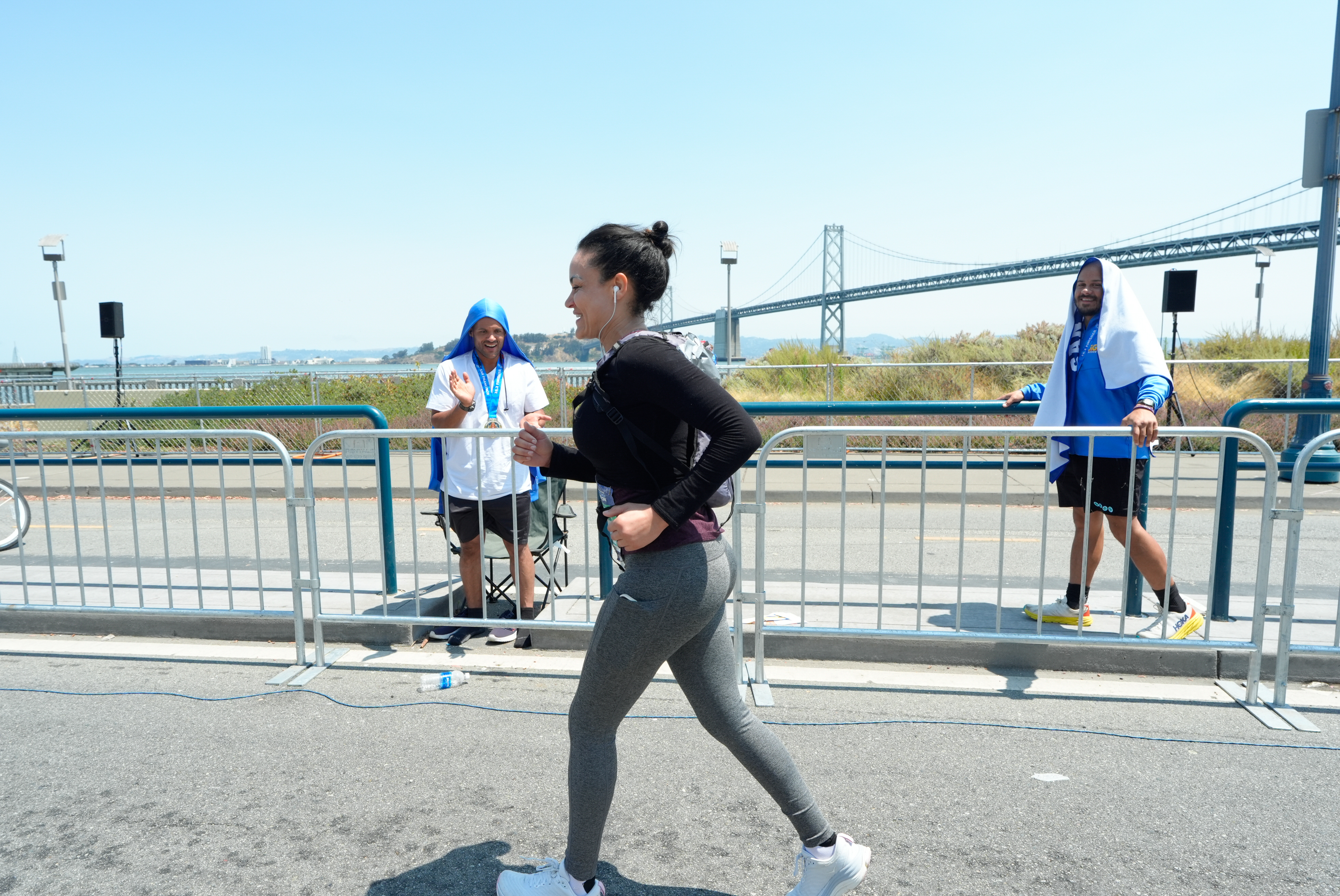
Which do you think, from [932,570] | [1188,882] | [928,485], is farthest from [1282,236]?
[1188,882]


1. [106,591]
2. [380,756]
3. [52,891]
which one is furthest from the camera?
[106,591]

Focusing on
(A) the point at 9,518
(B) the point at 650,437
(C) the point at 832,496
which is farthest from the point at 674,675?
(C) the point at 832,496

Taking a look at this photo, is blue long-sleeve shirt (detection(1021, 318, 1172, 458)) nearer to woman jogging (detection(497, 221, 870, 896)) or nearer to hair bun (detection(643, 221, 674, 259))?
woman jogging (detection(497, 221, 870, 896))

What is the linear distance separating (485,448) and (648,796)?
2.28m

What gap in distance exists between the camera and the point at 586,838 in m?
2.48

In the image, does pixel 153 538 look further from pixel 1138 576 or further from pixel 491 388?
pixel 1138 576

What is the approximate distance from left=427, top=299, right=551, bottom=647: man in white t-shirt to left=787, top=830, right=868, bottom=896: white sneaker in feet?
8.26

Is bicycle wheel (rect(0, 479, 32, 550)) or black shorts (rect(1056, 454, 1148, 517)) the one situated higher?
black shorts (rect(1056, 454, 1148, 517))

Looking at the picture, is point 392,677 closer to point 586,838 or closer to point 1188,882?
point 586,838

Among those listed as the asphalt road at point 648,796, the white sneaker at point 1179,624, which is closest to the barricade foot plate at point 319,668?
the asphalt road at point 648,796

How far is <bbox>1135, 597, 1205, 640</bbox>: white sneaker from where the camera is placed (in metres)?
4.52

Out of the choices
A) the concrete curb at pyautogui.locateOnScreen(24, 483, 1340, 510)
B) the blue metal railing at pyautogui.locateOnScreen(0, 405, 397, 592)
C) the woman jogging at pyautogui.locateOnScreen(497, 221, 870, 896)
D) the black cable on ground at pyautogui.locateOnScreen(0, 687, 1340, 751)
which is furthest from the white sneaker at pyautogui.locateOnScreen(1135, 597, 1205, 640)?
the concrete curb at pyautogui.locateOnScreen(24, 483, 1340, 510)

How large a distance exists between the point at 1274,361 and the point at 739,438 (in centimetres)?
1502

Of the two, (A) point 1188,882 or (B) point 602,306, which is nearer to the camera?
(B) point 602,306
